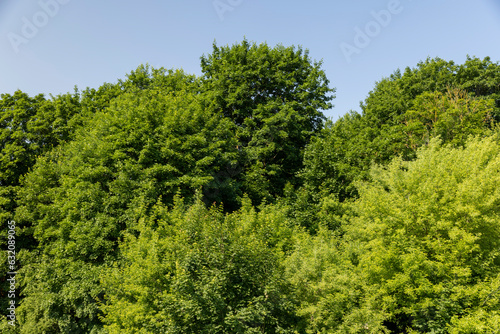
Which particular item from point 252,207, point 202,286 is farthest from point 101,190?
point 202,286

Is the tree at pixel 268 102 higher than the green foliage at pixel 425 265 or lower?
higher

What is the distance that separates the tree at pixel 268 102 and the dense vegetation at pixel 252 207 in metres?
0.19

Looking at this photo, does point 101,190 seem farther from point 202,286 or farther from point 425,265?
point 425,265

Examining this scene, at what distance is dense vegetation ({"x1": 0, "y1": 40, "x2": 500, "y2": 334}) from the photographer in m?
12.0

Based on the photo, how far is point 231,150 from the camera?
24.0 meters

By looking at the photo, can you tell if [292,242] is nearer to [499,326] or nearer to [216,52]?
[499,326]

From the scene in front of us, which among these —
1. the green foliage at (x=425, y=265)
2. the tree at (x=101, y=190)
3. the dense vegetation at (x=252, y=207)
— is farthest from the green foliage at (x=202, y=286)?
the tree at (x=101, y=190)

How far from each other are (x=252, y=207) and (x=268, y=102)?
13.6 m

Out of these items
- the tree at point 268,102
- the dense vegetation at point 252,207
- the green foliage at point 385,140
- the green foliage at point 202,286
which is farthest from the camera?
the tree at point 268,102

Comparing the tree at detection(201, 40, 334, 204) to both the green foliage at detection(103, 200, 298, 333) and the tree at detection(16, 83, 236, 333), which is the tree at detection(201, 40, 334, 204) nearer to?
the tree at detection(16, 83, 236, 333)

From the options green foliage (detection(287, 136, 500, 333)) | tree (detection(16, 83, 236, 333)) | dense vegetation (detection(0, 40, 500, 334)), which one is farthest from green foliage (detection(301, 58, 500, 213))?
green foliage (detection(287, 136, 500, 333))

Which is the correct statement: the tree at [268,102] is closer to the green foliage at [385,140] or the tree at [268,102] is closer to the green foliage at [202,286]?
the green foliage at [385,140]

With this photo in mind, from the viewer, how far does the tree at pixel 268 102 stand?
88.5 feet

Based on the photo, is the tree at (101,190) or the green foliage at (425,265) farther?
the tree at (101,190)
